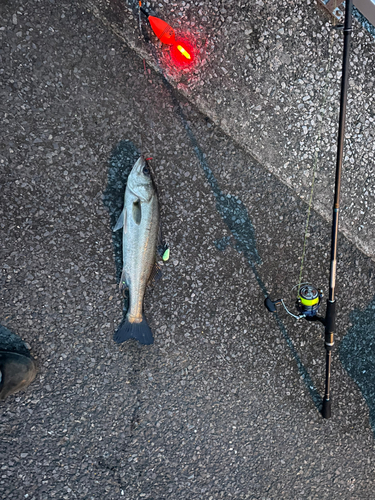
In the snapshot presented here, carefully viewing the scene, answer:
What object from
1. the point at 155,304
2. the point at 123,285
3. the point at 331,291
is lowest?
the point at 155,304

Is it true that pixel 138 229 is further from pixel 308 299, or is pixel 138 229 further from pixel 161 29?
pixel 161 29

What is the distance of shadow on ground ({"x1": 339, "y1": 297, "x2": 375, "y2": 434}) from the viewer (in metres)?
3.38

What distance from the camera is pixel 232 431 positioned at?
314 cm

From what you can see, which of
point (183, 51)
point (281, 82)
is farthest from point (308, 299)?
point (183, 51)

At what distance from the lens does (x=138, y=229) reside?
264 centimetres

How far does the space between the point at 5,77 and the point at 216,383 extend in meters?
3.43

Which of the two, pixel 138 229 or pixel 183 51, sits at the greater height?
pixel 183 51

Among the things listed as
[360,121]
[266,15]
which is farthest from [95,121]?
[360,121]

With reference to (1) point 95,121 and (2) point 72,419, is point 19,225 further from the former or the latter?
(2) point 72,419

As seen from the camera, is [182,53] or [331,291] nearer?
[331,291]

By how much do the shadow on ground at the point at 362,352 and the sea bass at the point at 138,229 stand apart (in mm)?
2326

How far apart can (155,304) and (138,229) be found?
800mm

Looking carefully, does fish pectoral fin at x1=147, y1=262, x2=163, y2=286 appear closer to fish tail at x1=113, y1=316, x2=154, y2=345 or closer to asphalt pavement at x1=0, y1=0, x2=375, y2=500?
asphalt pavement at x1=0, y1=0, x2=375, y2=500

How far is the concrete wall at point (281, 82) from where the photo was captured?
286 cm
